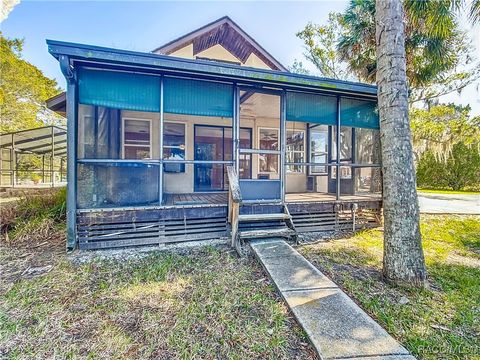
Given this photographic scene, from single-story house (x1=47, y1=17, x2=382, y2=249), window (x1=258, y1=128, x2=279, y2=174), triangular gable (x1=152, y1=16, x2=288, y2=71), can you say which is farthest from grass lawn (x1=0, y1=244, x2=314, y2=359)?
triangular gable (x1=152, y1=16, x2=288, y2=71)

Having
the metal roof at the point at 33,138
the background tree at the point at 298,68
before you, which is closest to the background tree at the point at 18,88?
the metal roof at the point at 33,138

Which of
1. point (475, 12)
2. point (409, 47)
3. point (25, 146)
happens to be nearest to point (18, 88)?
point (25, 146)

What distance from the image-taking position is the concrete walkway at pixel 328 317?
199cm

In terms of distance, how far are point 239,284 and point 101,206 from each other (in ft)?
9.69

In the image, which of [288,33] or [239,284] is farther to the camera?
[288,33]

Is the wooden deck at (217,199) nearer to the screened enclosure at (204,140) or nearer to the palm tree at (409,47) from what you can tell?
the screened enclosure at (204,140)

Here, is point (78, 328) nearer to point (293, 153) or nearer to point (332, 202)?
point (332, 202)

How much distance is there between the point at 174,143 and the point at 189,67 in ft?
12.0

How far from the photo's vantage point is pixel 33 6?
10.5 metres

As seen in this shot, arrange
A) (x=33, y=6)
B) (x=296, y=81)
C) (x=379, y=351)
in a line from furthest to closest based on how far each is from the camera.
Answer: (x=33, y=6) → (x=296, y=81) → (x=379, y=351)

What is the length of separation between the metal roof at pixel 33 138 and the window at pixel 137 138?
21.1ft

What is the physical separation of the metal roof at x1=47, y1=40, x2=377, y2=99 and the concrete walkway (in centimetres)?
335

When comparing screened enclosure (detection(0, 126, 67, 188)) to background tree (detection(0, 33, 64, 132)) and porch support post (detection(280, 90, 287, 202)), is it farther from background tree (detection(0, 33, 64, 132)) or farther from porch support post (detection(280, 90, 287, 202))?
porch support post (detection(280, 90, 287, 202))

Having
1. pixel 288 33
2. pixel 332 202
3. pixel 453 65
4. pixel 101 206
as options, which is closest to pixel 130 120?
pixel 101 206
